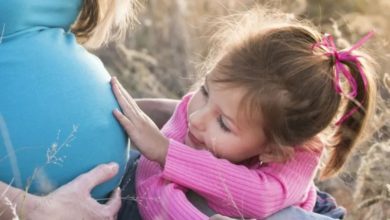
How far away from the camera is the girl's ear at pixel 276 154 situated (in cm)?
274

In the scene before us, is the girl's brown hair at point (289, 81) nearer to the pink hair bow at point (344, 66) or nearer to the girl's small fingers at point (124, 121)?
the pink hair bow at point (344, 66)

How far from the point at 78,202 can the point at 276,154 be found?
0.66 meters

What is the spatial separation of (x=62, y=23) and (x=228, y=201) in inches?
33.2

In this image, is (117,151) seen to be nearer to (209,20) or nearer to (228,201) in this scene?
(228,201)

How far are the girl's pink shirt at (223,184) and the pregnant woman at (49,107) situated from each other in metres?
0.18

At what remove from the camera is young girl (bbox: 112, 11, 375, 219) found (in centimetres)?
268

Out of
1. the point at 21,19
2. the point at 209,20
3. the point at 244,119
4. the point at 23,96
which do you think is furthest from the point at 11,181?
the point at 209,20

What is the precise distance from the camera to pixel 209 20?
18.7 ft

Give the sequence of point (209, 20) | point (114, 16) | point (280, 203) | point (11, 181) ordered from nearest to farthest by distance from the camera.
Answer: point (11, 181) < point (280, 203) < point (114, 16) < point (209, 20)

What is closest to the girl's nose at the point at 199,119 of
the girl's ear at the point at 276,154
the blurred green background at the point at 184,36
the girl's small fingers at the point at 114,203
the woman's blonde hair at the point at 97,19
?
the girl's ear at the point at 276,154

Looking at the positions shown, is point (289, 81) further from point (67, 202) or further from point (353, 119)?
point (67, 202)

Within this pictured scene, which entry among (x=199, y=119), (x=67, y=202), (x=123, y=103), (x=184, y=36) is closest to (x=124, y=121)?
(x=123, y=103)

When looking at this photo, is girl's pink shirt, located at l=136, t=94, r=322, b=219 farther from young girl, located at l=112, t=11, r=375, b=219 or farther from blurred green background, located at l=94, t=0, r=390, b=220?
blurred green background, located at l=94, t=0, r=390, b=220

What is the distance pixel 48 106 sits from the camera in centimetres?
263
